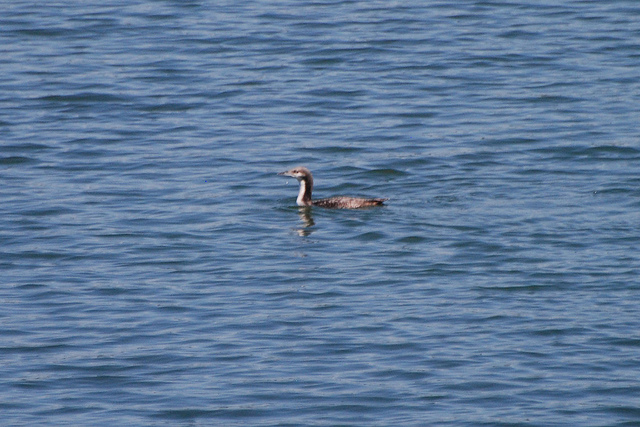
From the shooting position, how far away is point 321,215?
17.4 meters

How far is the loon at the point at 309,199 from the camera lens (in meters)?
17.1

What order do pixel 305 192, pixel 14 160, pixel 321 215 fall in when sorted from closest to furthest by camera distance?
pixel 321 215, pixel 305 192, pixel 14 160

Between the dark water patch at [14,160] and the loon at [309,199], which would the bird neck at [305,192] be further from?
the dark water patch at [14,160]

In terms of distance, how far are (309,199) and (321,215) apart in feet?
1.51

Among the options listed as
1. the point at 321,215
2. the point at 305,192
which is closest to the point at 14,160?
the point at 305,192

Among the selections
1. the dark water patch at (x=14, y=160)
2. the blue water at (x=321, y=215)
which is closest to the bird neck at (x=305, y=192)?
the blue water at (x=321, y=215)

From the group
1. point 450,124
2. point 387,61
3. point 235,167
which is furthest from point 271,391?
point 387,61

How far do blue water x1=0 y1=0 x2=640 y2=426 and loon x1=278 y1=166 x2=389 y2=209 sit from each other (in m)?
0.14

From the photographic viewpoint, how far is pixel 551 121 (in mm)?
21125

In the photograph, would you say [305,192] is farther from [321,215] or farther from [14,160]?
[14,160]

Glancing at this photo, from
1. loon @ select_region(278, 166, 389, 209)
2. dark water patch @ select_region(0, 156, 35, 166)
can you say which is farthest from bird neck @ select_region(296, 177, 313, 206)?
dark water patch @ select_region(0, 156, 35, 166)

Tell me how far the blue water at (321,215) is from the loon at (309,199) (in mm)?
142

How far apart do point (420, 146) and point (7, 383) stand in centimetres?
968

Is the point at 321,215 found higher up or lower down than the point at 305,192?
lower down
